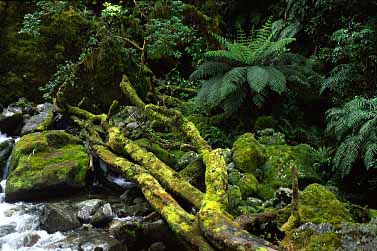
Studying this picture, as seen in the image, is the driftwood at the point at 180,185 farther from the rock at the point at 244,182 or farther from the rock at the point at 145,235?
the rock at the point at 244,182

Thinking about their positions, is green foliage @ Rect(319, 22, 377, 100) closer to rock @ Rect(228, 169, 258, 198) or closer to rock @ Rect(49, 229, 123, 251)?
rock @ Rect(228, 169, 258, 198)

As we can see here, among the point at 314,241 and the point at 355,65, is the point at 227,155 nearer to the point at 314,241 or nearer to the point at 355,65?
the point at 355,65

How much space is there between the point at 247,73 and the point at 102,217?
2.94m

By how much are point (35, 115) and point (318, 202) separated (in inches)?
240

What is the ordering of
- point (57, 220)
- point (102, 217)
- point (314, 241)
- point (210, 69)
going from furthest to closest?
point (210, 69) < point (102, 217) < point (57, 220) < point (314, 241)

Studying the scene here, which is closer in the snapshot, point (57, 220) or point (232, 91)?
point (57, 220)

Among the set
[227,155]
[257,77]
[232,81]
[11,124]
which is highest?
[257,77]

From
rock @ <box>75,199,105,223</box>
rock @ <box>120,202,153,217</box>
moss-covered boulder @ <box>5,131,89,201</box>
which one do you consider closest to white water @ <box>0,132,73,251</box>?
moss-covered boulder @ <box>5,131,89,201</box>

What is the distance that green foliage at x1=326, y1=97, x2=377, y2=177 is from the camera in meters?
4.29

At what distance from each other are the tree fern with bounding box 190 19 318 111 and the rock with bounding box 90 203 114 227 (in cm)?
220

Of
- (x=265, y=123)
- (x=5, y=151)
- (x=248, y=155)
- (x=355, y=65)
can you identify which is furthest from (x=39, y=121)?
(x=355, y=65)

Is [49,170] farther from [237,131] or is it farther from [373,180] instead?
[373,180]

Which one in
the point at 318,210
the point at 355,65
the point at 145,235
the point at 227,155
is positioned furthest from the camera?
the point at 355,65

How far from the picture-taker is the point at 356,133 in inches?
181
